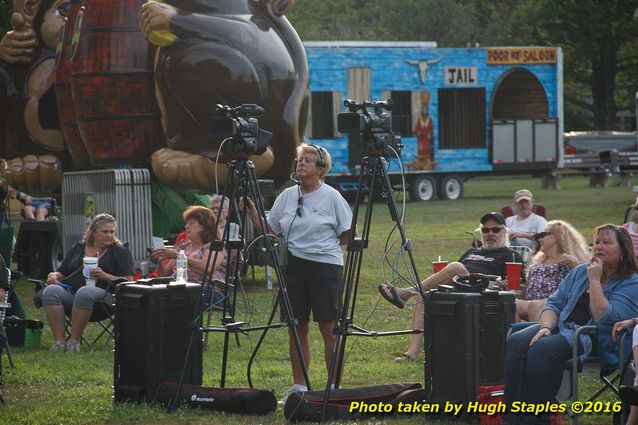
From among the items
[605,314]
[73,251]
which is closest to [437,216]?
[73,251]

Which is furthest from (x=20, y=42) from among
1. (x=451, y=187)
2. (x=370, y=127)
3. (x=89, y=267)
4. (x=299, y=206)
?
(x=451, y=187)

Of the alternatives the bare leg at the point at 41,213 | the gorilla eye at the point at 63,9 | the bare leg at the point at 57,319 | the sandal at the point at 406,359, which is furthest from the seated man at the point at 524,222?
the bare leg at the point at 41,213

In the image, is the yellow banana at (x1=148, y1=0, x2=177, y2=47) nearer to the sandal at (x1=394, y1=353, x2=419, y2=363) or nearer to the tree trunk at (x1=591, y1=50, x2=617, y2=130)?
the sandal at (x1=394, y1=353, x2=419, y2=363)

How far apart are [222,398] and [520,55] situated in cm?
2600

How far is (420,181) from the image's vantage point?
105 ft

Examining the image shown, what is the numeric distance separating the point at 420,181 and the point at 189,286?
78.9 ft

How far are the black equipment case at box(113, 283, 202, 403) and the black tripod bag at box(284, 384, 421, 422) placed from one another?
846 mm

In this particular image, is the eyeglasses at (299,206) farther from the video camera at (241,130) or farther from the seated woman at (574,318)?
the seated woman at (574,318)

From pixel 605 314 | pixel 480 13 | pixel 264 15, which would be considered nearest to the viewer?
pixel 605 314

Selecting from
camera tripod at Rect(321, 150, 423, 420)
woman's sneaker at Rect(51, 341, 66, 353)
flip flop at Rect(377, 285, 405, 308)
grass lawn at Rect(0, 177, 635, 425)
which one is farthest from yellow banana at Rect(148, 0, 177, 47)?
camera tripod at Rect(321, 150, 423, 420)

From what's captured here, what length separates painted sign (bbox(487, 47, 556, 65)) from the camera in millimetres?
32312

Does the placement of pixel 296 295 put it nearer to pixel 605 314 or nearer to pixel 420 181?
pixel 605 314

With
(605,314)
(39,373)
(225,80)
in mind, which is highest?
(225,80)

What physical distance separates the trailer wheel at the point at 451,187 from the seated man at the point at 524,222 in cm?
1883
